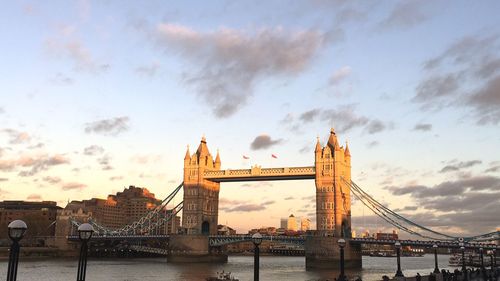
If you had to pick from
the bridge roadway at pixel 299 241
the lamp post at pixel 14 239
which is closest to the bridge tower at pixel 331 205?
the bridge roadway at pixel 299 241

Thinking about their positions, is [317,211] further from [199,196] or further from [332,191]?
[199,196]

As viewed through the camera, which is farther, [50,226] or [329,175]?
[50,226]

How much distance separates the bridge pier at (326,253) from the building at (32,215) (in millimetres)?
85019

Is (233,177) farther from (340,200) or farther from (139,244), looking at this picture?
(139,244)

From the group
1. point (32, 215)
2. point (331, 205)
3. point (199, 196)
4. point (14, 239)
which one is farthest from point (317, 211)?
point (32, 215)

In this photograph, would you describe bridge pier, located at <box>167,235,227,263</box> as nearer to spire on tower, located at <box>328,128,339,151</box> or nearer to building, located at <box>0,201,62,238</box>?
spire on tower, located at <box>328,128,339,151</box>

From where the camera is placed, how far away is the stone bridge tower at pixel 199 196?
351 ft

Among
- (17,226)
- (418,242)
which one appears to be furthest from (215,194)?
(17,226)

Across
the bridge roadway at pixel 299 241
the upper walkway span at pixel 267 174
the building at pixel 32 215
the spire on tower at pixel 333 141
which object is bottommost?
the bridge roadway at pixel 299 241

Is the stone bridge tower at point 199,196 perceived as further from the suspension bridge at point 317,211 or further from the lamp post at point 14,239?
the lamp post at point 14,239

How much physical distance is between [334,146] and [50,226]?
334 feet

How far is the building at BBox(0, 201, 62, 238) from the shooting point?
148 m

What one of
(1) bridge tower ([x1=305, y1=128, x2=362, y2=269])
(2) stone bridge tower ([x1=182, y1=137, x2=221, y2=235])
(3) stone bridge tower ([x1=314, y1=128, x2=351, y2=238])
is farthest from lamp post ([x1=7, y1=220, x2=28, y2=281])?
(2) stone bridge tower ([x1=182, y1=137, x2=221, y2=235])

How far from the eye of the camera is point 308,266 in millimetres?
88750
